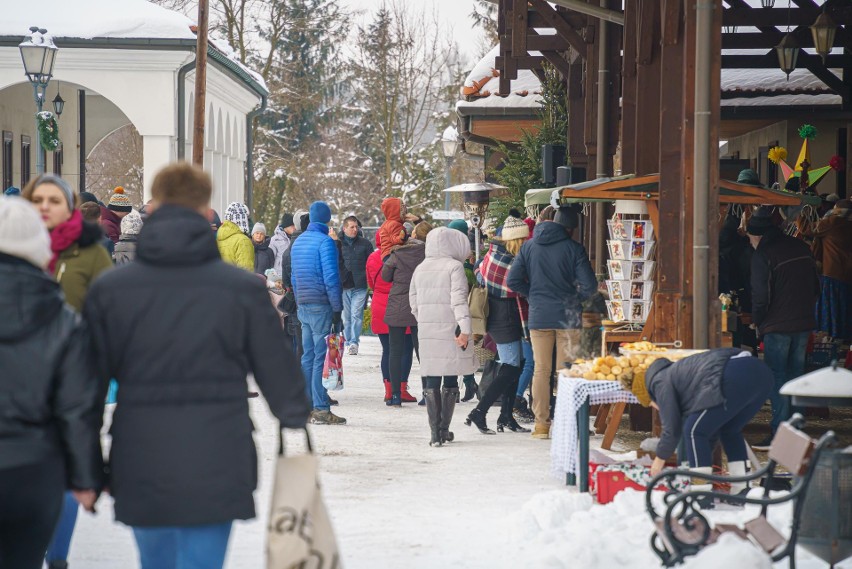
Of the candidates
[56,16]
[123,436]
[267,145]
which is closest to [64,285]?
[123,436]

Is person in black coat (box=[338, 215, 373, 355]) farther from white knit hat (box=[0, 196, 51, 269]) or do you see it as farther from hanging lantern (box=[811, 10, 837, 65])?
white knit hat (box=[0, 196, 51, 269])

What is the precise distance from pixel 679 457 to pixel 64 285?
3953mm

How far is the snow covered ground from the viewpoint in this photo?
22.2ft

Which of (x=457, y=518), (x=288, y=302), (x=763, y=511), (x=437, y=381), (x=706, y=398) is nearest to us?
(x=763, y=511)

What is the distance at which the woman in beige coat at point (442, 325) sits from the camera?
11.0 metres

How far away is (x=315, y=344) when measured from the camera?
41.3 feet

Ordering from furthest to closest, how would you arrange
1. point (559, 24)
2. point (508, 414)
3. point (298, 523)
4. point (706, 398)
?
point (559, 24) → point (508, 414) → point (706, 398) → point (298, 523)

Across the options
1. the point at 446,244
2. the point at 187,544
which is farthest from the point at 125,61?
the point at 187,544

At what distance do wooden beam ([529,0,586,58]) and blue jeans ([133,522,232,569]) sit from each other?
12835 mm

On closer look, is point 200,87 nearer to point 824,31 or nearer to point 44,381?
point 824,31

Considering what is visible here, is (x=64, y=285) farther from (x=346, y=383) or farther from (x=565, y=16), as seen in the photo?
(x=565, y=16)

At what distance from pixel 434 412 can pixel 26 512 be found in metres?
6.65

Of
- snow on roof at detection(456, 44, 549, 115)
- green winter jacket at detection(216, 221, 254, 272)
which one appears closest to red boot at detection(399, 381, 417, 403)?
green winter jacket at detection(216, 221, 254, 272)

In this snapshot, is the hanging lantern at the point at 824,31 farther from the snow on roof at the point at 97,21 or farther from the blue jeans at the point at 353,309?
the snow on roof at the point at 97,21
